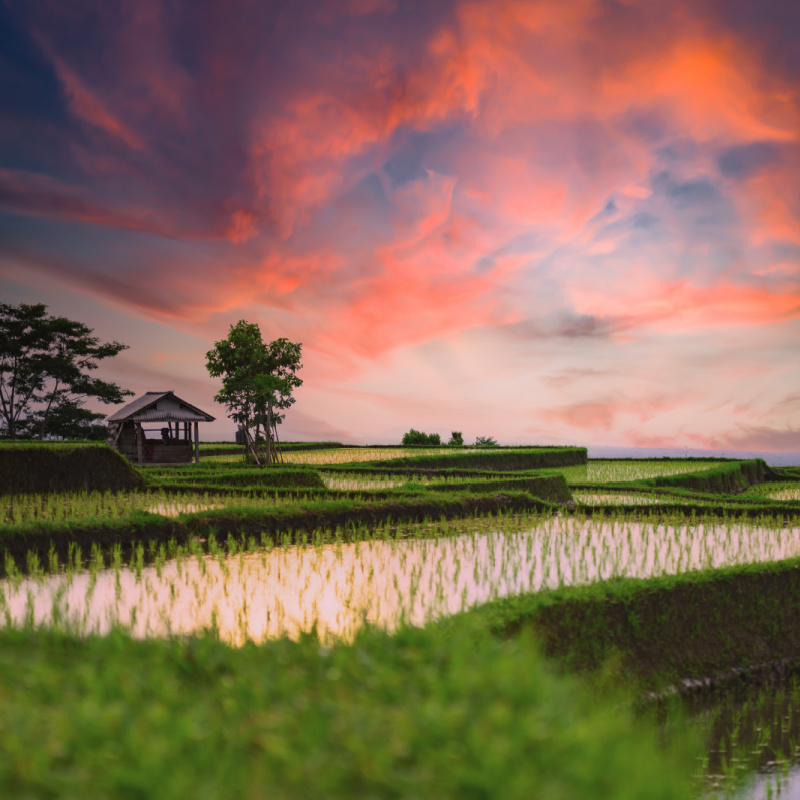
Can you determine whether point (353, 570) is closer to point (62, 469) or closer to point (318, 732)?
point (318, 732)

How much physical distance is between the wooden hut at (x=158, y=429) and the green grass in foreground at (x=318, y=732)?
29842 millimetres

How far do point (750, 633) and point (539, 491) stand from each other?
1126cm

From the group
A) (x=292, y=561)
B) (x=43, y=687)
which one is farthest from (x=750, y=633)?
(x=43, y=687)

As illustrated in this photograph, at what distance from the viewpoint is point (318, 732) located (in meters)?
2.62

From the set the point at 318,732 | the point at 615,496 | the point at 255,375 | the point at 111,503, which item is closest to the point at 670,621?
the point at 318,732

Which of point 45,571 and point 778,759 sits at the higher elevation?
point 45,571

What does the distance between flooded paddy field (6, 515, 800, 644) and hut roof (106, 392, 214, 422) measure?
77.7 feet

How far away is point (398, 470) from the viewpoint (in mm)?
24594

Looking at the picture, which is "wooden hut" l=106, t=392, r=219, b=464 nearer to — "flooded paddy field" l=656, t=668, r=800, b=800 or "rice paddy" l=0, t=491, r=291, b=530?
"rice paddy" l=0, t=491, r=291, b=530

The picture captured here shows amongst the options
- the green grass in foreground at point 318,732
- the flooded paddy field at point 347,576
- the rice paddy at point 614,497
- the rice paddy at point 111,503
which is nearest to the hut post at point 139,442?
the rice paddy at point 111,503

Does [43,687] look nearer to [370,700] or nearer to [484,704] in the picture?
[370,700]

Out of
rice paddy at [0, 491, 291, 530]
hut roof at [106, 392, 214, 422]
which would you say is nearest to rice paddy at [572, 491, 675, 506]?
rice paddy at [0, 491, 291, 530]

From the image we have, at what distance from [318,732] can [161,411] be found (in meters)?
32.3

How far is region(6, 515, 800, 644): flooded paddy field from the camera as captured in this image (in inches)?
236
